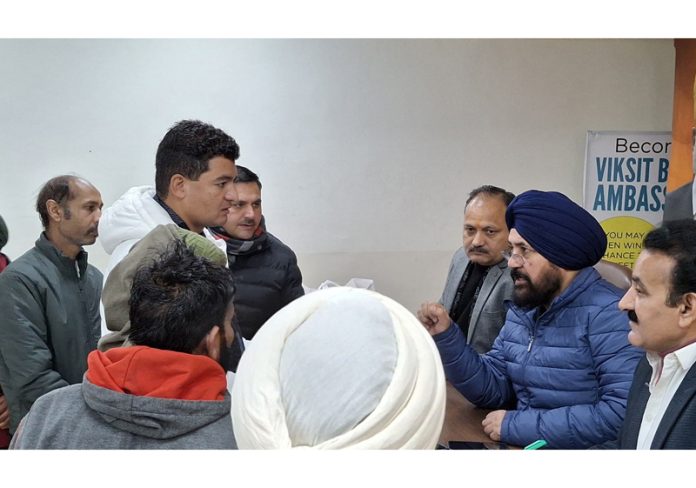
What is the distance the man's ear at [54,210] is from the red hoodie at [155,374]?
161 centimetres

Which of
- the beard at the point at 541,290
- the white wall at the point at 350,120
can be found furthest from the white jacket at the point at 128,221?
the white wall at the point at 350,120

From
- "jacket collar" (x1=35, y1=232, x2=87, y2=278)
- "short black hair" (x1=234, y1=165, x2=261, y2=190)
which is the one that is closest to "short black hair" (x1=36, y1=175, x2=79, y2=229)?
"jacket collar" (x1=35, y1=232, x2=87, y2=278)

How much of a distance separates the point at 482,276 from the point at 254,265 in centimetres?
95

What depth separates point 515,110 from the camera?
363 cm

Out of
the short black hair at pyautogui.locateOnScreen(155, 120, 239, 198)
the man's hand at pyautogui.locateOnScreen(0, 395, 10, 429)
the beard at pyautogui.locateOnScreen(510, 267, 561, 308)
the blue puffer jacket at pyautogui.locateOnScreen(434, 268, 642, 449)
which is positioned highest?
the short black hair at pyautogui.locateOnScreen(155, 120, 239, 198)

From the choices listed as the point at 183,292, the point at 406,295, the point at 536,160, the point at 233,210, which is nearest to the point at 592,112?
the point at 536,160

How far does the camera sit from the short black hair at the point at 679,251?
1507 millimetres

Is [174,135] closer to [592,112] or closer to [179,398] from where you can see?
[179,398]

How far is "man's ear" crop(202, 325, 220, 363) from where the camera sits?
Answer: 1278 mm

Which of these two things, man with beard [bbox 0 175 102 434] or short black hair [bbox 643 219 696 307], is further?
man with beard [bbox 0 175 102 434]

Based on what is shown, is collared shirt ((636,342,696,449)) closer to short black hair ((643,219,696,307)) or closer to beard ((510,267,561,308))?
short black hair ((643,219,696,307))

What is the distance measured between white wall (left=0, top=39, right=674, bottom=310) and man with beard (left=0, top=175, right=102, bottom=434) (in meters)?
0.69
